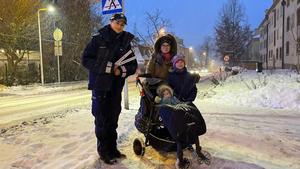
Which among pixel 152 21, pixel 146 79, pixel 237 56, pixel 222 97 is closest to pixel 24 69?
pixel 152 21

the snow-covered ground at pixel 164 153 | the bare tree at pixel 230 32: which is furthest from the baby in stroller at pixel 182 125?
the bare tree at pixel 230 32

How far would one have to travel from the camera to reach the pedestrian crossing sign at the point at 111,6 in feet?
32.5

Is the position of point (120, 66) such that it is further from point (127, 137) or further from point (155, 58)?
point (127, 137)

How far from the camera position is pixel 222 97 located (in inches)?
520

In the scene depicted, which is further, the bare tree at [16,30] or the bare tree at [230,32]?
the bare tree at [230,32]

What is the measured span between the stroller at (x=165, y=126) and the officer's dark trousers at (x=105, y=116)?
441mm

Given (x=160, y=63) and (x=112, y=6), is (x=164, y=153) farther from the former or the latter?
(x=112, y=6)

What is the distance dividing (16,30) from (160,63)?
80.0ft

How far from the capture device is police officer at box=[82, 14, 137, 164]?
5.16m

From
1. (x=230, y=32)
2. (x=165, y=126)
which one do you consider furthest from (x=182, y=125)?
(x=230, y=32)

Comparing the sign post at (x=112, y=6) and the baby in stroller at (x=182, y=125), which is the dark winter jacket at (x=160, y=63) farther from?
the sign post at (x=112, y=6)

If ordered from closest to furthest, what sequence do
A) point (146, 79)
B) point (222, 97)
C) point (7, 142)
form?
point (146, 79) → point (7, 142) → point (222, 97)

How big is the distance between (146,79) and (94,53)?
919 mm

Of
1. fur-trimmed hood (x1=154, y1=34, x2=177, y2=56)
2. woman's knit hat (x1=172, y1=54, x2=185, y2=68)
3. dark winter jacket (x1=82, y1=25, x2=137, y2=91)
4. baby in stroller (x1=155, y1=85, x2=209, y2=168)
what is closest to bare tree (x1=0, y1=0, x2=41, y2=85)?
fur-trimmed hood (x1=154, y1=34, x2=177, y2=56)
